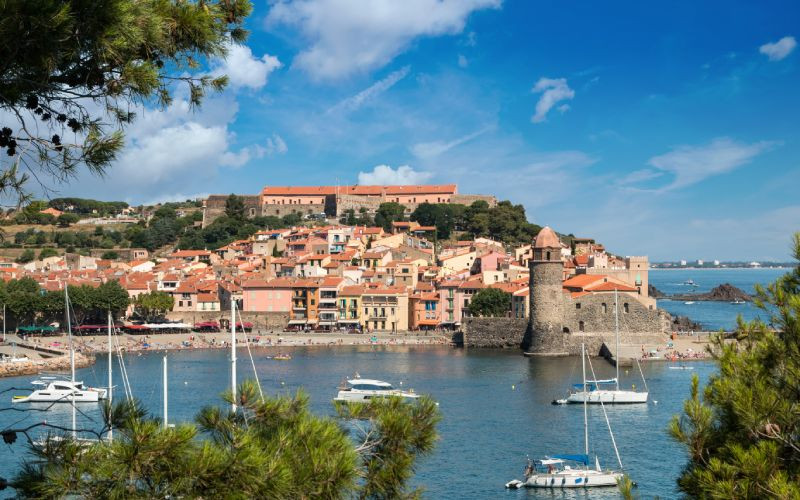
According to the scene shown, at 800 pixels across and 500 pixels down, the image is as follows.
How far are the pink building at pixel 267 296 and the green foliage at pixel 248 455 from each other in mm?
47069

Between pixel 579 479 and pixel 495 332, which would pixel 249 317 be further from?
pixel 579 479

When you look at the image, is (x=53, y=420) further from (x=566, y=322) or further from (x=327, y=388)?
(x=566, y=322)

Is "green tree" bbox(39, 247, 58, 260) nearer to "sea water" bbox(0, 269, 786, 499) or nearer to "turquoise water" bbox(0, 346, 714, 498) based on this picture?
"sea water" bbox(0, 269, 786, 499)

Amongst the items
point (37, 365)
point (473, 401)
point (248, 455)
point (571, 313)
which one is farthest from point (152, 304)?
point (248, 455)

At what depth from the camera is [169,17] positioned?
16.4 ft

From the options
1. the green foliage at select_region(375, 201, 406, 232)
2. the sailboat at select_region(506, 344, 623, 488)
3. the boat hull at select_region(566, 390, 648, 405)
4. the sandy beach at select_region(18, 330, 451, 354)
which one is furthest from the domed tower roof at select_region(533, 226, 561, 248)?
the green foliage at select_region(375, 201, 406, 232)

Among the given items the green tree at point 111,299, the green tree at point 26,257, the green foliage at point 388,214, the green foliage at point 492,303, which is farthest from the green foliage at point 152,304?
the green foliage at point 388,214

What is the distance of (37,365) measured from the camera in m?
36.8

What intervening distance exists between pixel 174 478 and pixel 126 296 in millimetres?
48695

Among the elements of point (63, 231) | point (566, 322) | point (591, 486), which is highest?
point (63, 231)

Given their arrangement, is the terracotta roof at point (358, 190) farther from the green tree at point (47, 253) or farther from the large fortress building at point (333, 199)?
the green tree at point (47, 253)

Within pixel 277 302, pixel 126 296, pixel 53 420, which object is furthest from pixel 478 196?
pixel 53 420

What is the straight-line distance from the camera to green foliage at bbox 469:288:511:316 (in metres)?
46.2

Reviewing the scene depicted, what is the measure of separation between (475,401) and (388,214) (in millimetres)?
52968
